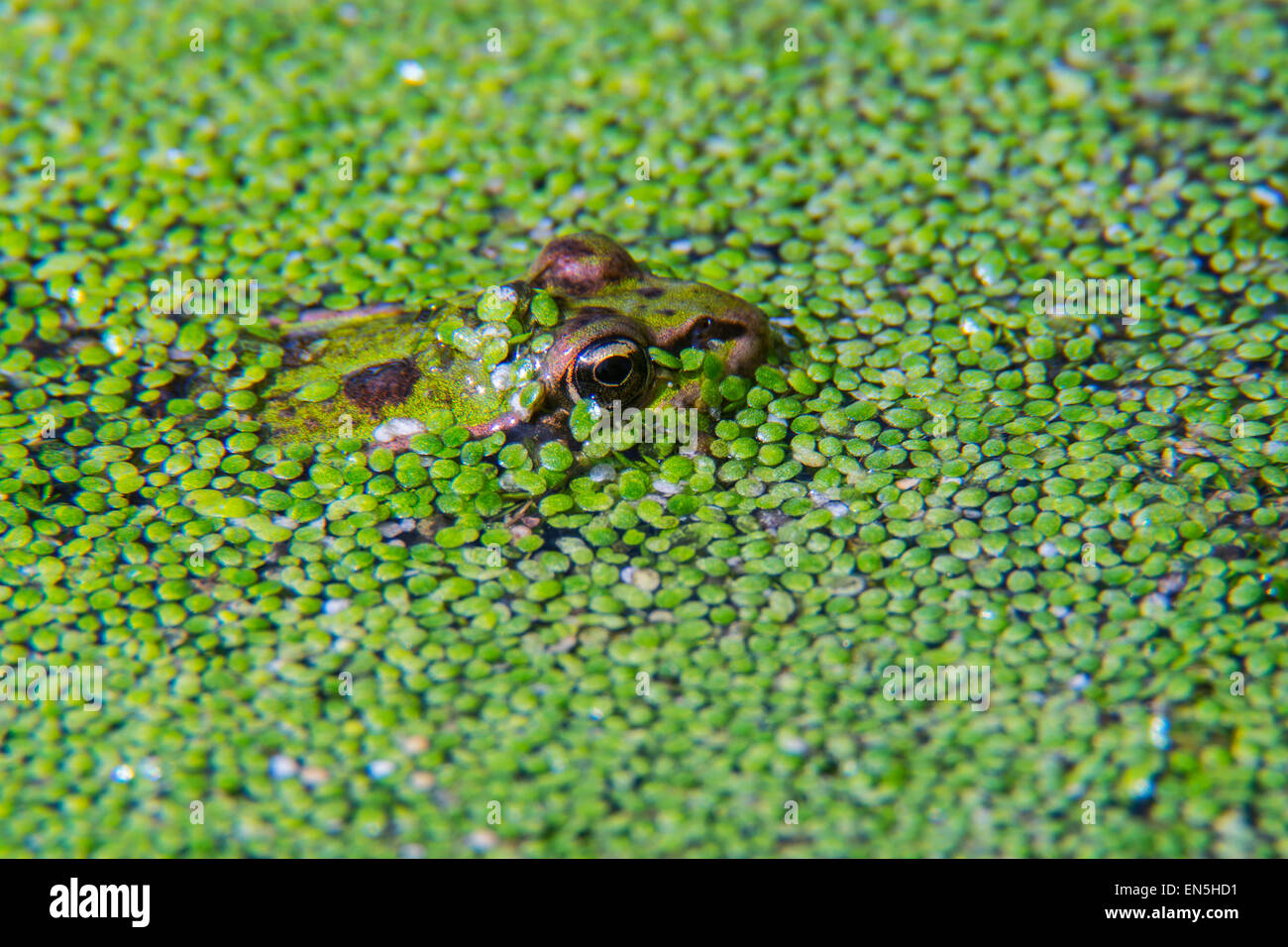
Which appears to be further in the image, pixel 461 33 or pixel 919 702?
pixel 461 33

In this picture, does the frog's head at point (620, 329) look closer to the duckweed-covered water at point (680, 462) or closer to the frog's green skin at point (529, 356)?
the frog's green skin at point (529, 356)

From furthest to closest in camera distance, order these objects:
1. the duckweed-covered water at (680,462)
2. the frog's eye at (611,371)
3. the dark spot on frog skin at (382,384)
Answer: the dark spot on frog skin at (382,384), the frog's eye at (611,371), the duckweed-covered water at (680,462)

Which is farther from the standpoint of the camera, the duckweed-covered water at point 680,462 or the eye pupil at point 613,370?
the eye pupil at point 613,370

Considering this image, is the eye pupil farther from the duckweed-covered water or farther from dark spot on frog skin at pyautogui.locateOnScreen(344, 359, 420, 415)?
dark spot on frog skin at pyautogui.locateOnScreen(344, 359, 420, 415)

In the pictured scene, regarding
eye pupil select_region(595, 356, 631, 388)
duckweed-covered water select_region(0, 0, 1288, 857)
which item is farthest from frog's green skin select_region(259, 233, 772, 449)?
duckweed-covered water select_region(0, 0, 1288, 857)

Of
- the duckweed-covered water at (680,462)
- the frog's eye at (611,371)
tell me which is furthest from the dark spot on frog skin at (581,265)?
the duckweed-covered water at (680,462)
